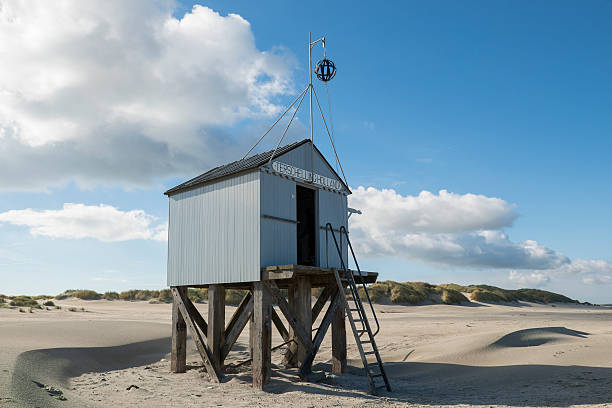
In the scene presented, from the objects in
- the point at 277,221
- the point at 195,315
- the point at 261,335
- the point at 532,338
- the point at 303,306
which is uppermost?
the point at 277,221

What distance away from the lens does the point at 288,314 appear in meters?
14.8

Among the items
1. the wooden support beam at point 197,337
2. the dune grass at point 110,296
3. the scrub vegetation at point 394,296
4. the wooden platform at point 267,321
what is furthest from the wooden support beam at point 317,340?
the dune grass at point 110,296

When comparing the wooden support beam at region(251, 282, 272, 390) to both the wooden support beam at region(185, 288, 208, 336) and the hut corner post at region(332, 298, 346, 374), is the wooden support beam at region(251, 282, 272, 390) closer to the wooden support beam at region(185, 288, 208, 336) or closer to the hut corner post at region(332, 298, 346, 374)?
the hut corner post at region(332, 298, 346, 374)

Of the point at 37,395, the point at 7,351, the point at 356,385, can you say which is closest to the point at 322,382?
the point at 356,385

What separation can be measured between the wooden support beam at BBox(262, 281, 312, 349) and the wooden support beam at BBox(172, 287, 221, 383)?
110 inches

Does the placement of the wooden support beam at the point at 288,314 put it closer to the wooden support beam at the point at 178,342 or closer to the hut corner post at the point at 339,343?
the hut corner post at the point at 339,343

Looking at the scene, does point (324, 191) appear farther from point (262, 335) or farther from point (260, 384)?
point (260, 384)

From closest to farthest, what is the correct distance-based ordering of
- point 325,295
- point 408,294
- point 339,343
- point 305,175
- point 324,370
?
point 305,175
point 339,343
point 325,295
point 324,370
point 408,294

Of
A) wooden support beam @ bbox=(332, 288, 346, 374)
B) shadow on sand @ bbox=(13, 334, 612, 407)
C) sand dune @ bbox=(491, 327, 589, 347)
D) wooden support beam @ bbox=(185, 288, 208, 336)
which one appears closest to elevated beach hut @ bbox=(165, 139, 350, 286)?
wooden support beam @ bbox=(185, 288, 208, 336)

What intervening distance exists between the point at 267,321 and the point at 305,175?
15.5 feet

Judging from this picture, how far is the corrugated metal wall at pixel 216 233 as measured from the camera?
14.8 m

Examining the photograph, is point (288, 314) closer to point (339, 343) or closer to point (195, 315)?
point (339, 343)

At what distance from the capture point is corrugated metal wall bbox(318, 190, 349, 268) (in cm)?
1670

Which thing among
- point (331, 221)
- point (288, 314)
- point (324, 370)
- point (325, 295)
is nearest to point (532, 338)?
point (324, 370)
